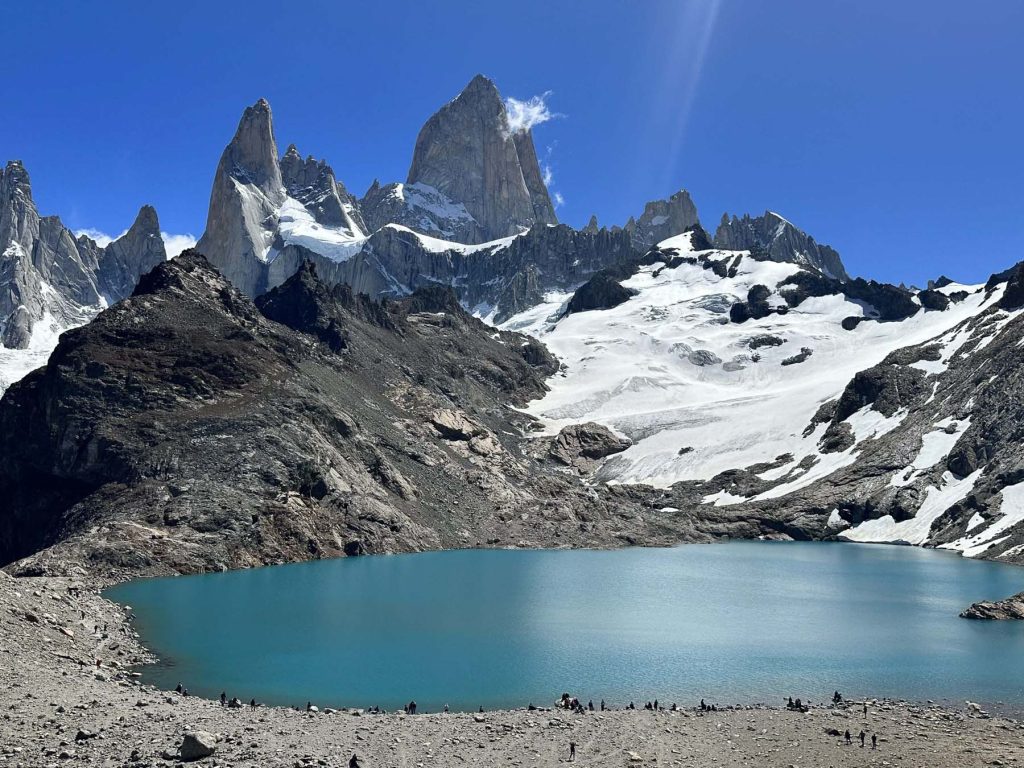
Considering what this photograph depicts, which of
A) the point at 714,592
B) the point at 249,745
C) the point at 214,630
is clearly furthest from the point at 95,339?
the point at 249,745

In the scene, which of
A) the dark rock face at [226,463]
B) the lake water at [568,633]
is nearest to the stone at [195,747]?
the lake water at [568,633]

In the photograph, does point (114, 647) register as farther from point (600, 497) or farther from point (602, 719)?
point (600, 497)

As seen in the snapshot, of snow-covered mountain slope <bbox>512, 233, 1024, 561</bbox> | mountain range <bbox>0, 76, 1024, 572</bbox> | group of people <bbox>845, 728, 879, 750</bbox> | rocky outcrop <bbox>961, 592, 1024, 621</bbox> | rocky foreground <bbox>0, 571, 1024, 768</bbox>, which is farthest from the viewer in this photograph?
snow-covered mountain slope <bbox>512, 233, 1024, 561</bbox>

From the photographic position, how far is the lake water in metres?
47.6

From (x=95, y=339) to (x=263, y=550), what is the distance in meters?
44.0

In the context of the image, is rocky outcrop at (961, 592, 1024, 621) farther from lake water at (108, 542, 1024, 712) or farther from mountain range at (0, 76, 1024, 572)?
mountain range at (0, 76, 1024, 572)

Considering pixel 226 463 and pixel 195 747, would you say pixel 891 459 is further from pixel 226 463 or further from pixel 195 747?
pixel 195 747

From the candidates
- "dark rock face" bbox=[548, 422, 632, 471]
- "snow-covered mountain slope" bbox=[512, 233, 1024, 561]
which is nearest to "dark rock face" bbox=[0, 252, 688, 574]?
"snow-covered mountain slope" bbox=[512, 233, 1024, 561]

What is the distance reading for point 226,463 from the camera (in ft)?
337

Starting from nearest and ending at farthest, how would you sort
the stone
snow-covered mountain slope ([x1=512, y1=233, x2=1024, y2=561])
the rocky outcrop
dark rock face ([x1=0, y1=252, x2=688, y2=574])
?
the stone → the rocky outcrop → dark rock face ([x1=0, y1=252, x2=688, y2=574]) → snow-covered mountain slope ([x1=512, y1=233, x2=1024, y2=561])

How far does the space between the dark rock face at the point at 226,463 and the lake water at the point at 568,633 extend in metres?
7.88

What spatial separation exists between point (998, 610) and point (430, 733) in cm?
5105

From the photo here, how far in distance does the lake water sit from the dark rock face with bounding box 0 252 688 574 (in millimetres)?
7880

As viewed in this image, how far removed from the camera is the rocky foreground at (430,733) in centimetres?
3266
